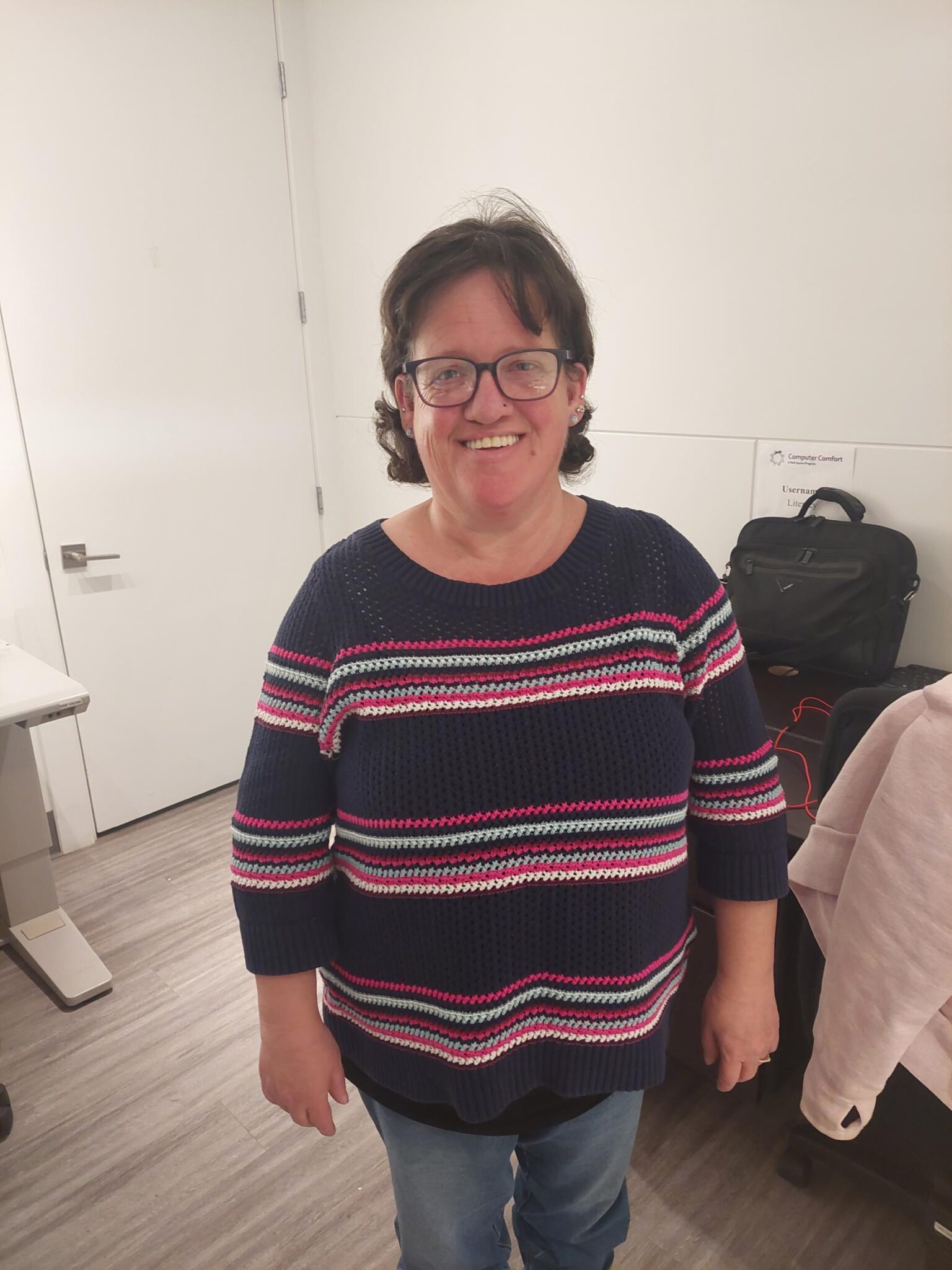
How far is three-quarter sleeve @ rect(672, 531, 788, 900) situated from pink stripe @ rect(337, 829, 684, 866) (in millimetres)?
106

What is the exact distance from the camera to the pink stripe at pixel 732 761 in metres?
0.95

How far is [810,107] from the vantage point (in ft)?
5.62

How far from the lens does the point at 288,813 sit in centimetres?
90

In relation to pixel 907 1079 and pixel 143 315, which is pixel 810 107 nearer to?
pixel 907 1079

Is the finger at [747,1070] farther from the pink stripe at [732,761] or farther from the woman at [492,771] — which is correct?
the pink stripe at [732,761]

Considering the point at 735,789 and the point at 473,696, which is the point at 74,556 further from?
the point at 735,789

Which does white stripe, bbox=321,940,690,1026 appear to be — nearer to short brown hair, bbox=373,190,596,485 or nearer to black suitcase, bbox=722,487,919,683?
short brown hair, bbox=373,190,596,485

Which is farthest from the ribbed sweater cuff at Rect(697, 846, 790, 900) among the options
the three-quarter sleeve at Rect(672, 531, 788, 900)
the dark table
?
the dark table

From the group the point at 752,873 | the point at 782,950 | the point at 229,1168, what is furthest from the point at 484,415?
the point at 229,1168

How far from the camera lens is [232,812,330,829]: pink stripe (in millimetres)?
896

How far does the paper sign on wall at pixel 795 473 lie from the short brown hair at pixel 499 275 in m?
1.06

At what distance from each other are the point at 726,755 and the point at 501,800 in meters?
0.27

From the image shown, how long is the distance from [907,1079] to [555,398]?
107 cm

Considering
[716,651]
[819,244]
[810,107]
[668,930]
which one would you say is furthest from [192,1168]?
[810,107]
